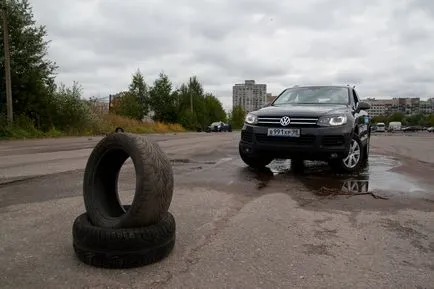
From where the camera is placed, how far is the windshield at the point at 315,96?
27.5 ft

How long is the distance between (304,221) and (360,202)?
48.7 inches

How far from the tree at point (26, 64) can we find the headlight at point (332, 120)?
2137 cm

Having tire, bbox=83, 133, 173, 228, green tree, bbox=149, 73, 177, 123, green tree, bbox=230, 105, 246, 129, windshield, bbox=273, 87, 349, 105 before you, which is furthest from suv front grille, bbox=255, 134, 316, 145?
green tree, bbox=230, 105, 246, 129

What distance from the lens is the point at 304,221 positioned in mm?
4266

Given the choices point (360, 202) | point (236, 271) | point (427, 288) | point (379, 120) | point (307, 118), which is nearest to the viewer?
point (427, 288)

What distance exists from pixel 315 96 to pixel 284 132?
6.23ft

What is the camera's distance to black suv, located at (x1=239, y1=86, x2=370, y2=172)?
6.92 metres

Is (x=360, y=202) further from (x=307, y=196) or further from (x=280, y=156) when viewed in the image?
(x=280, y=156)

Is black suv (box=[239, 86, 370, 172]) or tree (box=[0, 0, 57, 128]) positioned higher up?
tree (box=[0, 0, 57, 128])

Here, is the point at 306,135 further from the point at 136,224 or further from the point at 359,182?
the point at 136,224

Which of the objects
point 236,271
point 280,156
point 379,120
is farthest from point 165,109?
point 379,120

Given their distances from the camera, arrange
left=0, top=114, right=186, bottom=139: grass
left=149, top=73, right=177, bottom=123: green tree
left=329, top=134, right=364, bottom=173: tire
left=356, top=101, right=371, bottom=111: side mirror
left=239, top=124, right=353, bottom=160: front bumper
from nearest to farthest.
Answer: left=239, top=124, right=353, bottom=160: front bumper
left=329, top=134, right=364, bottom=173: tire
left=356, top=101, right=371, bottom=111: side mirror
left=0, top=114, right=186, bottom=139: grass
left=149, top=73, right=177, bottom=123: green tree

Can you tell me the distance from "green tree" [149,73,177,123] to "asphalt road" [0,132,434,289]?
58.5 meters

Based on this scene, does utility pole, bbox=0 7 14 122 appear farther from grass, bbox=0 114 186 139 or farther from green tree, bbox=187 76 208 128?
green tree, bbox=187 76 208 128
